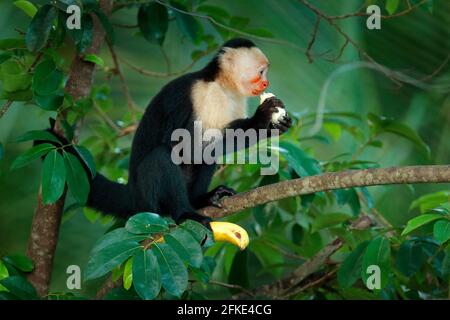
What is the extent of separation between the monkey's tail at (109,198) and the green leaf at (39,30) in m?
1.07

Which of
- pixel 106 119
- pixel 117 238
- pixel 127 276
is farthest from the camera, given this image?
pixel 106 119

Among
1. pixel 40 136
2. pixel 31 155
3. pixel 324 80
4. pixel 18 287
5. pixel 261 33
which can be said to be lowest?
pixel 18 287

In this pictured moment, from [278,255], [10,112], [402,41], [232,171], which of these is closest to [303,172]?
[278,255]

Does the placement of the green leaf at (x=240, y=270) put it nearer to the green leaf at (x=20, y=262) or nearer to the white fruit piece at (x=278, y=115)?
the white fruit piece at (x=278, y=115)

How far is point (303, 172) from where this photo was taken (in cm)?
410

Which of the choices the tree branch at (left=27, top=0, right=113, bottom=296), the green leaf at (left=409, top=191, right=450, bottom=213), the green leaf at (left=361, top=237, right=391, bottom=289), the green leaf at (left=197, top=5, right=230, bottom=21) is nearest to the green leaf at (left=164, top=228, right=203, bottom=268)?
the green leaf at (left=361, top=237, right=391, bottom=289)

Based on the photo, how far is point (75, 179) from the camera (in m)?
3.67

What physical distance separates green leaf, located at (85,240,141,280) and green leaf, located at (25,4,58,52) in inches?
53.4

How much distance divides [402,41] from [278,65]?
1.03m

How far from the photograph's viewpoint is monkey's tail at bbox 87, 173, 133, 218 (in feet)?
14.4

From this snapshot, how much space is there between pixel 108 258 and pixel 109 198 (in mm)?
1677

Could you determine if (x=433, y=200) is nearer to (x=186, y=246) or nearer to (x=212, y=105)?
(x=212, y=105)

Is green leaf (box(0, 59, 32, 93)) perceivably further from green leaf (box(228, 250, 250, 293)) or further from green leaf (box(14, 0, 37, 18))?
Answer: green leaf (box(228, 250, 250, 293))

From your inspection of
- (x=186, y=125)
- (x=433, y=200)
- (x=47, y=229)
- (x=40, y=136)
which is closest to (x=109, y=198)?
(x=47, y=229)
